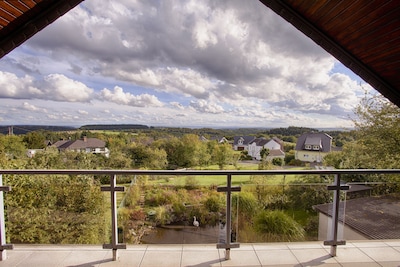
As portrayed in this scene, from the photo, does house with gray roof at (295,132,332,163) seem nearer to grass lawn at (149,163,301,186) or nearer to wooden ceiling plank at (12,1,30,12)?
grass lawn at (149,163,301,186)

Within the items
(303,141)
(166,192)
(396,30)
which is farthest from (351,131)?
(166,192)

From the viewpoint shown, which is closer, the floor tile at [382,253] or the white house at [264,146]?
the floor tile at [382,253]

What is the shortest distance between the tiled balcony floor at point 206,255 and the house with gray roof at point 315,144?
22.1ft

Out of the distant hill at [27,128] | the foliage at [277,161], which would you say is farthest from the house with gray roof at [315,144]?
the distant hill at [27,128]

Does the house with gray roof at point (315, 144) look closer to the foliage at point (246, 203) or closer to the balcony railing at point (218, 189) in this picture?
the balcony railing at point (218, 189)

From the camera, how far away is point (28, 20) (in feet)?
7.76

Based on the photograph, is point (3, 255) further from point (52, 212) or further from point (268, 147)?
point (268, 147)

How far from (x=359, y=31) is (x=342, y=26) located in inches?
7.1

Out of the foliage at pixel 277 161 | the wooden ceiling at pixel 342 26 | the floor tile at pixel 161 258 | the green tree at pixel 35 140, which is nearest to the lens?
the wooden ceiling at pixel 342 26

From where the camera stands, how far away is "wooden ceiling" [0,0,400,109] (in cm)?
214

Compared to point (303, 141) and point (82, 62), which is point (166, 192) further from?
point (82, 62)

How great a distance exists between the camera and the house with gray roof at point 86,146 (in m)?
14.0

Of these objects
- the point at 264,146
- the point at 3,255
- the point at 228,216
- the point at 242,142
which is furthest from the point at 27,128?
the point at 228,216

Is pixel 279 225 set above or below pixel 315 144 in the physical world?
below
